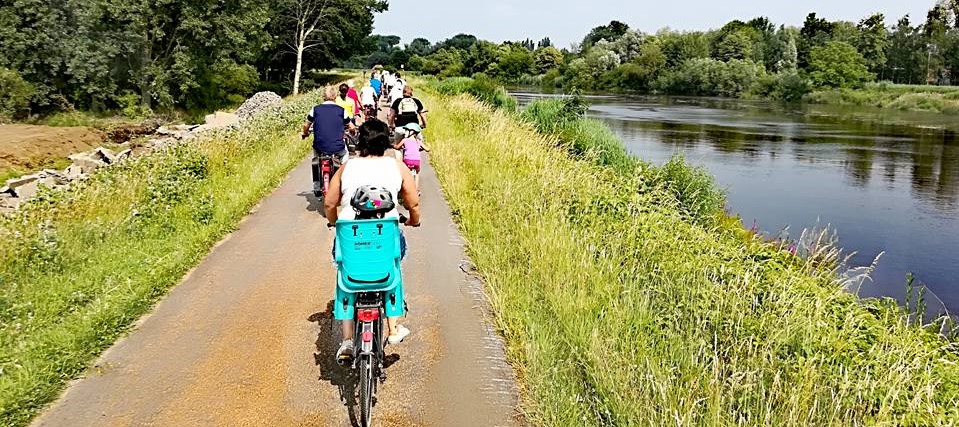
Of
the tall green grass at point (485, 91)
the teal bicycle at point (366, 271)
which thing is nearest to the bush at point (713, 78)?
the tall green grass at point (485, 91)

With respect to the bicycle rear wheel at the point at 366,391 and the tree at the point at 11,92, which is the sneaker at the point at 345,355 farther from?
the tree at the point at 11,92

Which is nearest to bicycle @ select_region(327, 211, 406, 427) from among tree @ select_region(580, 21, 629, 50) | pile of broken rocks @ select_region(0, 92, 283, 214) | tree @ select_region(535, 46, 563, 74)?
pile of broken rocks @ select_region(0, 92, 283, 214)

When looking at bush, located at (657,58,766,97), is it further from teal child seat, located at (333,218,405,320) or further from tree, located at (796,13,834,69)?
teal child seat, located at (333,218,405,320)

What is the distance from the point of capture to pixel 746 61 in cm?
7744

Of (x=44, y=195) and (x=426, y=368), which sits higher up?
(x=44, y=195)

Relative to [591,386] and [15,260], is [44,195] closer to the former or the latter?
[15,260]

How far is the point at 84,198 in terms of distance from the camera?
27.5 ft

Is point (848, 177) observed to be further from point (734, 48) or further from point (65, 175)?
point (734, 48)

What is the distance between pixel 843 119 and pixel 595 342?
47439 mm

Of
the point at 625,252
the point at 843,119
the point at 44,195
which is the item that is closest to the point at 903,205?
the point at 625,252

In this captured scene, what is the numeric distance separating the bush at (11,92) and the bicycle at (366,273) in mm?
34338

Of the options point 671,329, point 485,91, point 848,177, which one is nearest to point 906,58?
point 485,91

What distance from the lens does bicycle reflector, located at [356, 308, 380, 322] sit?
397 cm

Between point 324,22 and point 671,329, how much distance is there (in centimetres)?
4873
